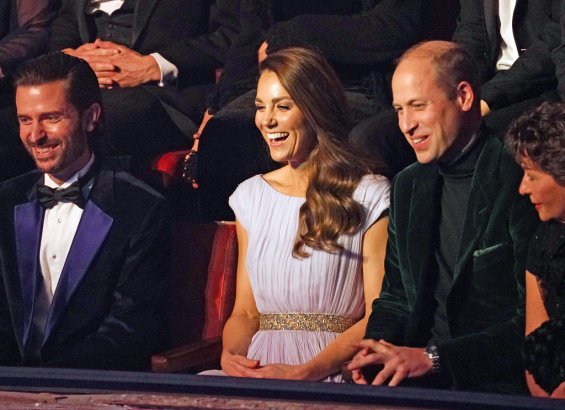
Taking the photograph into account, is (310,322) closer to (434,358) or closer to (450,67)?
(434,358)

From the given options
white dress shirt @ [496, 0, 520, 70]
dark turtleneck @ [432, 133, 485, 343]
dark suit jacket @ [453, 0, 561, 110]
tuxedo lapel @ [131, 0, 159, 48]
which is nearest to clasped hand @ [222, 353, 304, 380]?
dark turtleneck @ [432, 133, 485, 343]

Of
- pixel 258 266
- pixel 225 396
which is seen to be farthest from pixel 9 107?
pixel 225 396

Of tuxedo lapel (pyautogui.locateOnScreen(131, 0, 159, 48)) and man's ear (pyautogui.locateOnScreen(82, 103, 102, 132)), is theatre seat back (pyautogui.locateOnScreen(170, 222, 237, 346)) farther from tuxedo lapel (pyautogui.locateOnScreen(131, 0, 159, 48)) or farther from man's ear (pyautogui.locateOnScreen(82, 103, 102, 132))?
tuxedo lapel (pyautogui.locateOnScreen(131, 0, 159, 48))

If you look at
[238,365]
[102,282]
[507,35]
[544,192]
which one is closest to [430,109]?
[544,192]

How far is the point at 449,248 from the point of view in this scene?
3279 mm

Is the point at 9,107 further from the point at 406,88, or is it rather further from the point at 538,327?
the point at 538,327

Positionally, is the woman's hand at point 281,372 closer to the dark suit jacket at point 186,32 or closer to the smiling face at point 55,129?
the smiling face at point 55,129

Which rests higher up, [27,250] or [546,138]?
[546,138]

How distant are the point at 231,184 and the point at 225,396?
135 centimetres

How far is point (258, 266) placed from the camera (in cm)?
355

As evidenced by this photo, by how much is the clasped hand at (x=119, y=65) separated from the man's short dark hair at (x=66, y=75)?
0.55 m

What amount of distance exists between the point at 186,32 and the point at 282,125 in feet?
3.81

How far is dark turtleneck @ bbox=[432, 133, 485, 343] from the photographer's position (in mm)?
3225

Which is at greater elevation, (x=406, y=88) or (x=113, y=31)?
(x=113, y=31)
